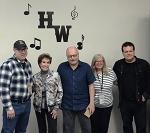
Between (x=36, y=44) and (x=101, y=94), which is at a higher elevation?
(x=36, y=44)

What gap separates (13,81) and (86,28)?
1.42 meters

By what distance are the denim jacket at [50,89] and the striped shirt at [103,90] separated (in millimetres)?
464

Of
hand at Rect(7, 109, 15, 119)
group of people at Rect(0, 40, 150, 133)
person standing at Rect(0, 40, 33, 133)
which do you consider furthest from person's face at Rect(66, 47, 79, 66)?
hand at Rect(7, 109, 15, 119)

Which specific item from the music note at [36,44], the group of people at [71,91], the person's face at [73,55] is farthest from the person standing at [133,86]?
the music note at [36,44]

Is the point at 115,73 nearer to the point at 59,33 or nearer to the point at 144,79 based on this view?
the point at 144,79

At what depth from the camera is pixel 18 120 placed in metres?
3.24

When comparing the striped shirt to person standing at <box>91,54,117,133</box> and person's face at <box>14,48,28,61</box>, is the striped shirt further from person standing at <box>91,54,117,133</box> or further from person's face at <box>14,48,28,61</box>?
person's face at <box>14,48,28,61</box>

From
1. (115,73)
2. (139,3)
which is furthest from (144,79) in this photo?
(139,3)

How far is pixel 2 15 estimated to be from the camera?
3.83 meters

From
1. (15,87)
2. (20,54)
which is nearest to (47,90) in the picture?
(15,87)

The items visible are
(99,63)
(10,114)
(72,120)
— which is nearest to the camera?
(10,114)

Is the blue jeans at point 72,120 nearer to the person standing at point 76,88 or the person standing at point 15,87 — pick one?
the person standing at point 76,88

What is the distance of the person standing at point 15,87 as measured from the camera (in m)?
2.98

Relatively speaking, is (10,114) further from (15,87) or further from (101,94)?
(101,94)
